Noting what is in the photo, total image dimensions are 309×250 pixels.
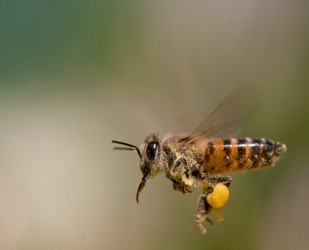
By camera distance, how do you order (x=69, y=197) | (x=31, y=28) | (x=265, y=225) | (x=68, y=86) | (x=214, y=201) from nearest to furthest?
(x=214, y=201)
(x=265, y=225)
(x=69, y=197)
(x=68, y=86)
(x=31, y=28)

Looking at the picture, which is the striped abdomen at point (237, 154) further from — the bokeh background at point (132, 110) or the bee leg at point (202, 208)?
the bokeh background at point (132, 110)

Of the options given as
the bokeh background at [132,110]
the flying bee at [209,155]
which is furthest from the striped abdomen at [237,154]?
the bokeh background at [132,110]

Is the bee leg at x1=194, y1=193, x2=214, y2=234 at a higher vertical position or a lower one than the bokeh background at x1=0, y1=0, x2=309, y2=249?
lower

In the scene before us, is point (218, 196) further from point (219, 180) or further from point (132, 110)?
point (132, 110)

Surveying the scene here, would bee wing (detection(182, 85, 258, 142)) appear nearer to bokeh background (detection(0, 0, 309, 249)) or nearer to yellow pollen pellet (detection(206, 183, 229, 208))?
yellow pollen pellet (detection(206, 183, 229, 208))

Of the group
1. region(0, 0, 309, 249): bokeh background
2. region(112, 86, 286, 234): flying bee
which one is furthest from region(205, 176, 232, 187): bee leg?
region(0, 0, 309, 249): bokeh background

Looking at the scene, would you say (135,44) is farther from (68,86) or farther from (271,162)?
(271,162)

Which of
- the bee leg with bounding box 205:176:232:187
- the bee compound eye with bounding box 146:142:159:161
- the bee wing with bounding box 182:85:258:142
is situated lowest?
the bee leg with bounding box 205:176:232:187

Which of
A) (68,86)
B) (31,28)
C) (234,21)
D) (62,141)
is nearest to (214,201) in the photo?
(62,141)

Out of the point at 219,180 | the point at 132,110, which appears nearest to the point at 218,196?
the point at 219,180
